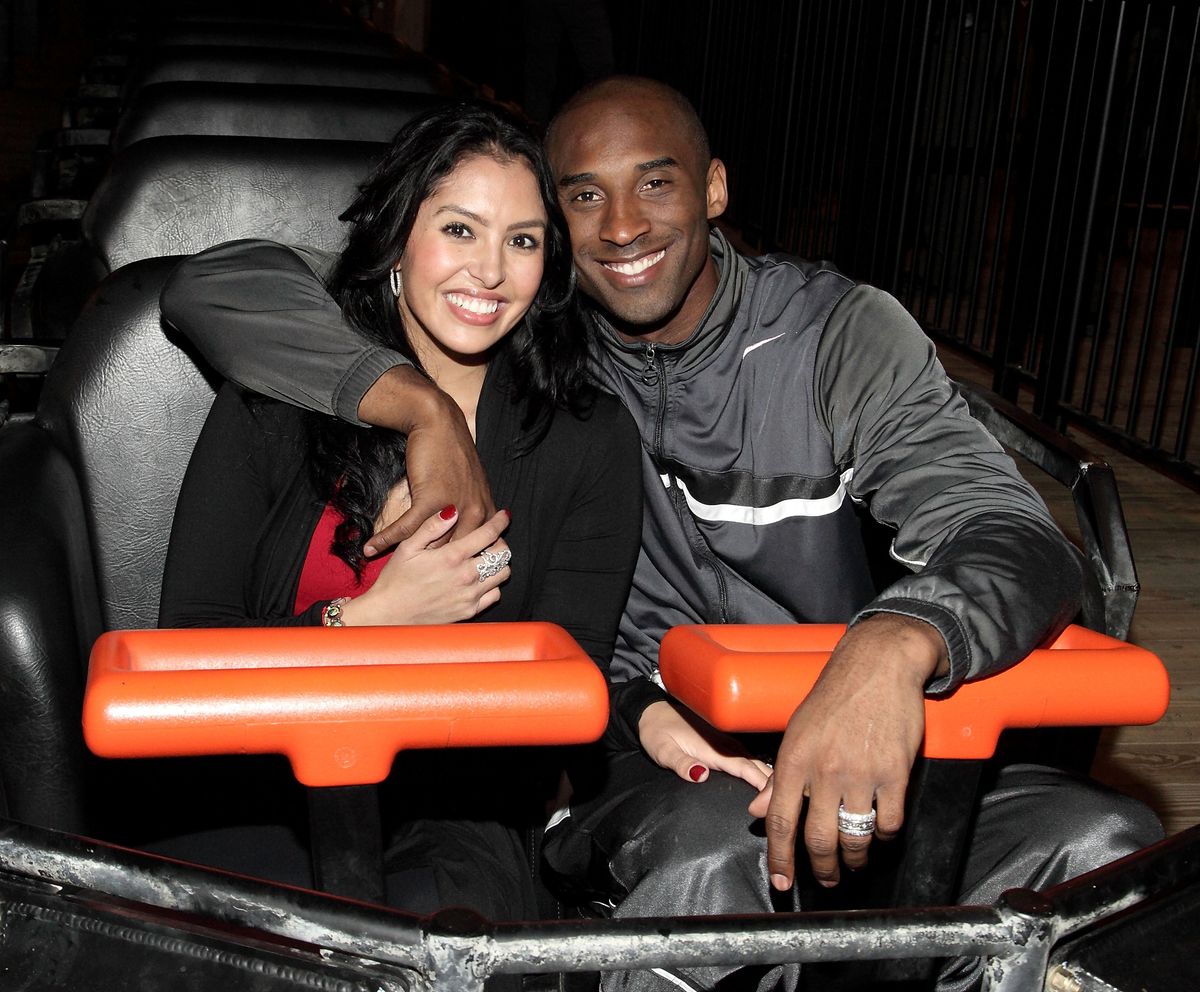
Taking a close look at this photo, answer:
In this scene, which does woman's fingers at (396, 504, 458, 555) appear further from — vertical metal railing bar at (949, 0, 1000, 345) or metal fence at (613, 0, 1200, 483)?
vertical metal railing bar at (949, 0, 1000, 345)

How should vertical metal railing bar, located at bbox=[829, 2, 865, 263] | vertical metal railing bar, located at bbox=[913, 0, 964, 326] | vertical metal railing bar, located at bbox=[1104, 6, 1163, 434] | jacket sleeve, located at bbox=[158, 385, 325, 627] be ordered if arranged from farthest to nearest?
vertical metal railing bar, located at bbox=[829, 2, 865, 263] → vertical metal railing bar, located at bbox=[913, 0, 964, 326] → vertical metal railing bar, located at bbox=[1104, 6, 1163, 434] → jacket sleeve, located at bbox=[158, 385, 325, 627]

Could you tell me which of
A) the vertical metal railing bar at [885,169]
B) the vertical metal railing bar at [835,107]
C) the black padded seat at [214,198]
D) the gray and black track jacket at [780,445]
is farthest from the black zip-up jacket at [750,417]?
the vertical metal railing bar at [835,107]

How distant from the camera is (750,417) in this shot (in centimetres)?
139

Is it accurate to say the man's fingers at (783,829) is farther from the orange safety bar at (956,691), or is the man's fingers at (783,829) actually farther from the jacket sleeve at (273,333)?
the jacket sleeve at (273,333)

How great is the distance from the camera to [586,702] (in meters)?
0.68

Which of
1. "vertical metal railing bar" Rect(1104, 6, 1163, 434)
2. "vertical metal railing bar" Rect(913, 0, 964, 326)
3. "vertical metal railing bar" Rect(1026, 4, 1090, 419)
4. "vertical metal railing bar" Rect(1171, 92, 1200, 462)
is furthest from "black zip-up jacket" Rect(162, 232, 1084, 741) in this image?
"vertical metal railing bar" Rect(913, 0, 964, 326)

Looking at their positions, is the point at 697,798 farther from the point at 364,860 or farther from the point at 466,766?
the point at 364,860

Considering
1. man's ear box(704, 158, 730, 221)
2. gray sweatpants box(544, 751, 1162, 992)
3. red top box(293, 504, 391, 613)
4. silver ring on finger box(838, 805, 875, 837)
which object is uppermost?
man's ear box(704, 158, 730, 221)

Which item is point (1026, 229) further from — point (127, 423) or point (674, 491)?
point (127, 423)

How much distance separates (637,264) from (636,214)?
0.06 meters

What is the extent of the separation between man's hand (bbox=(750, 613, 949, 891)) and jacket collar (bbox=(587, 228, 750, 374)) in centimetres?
58

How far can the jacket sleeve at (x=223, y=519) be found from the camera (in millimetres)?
1260

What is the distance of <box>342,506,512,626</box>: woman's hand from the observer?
1104mm

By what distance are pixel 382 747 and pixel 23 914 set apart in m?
0.19
